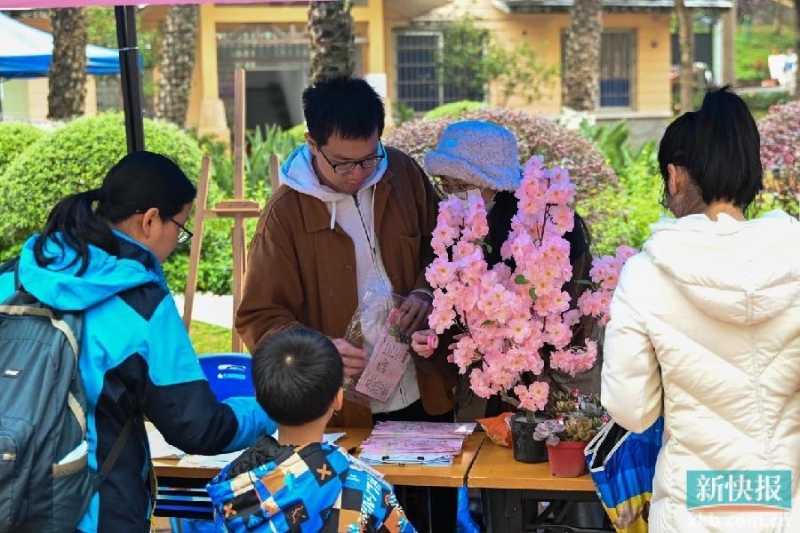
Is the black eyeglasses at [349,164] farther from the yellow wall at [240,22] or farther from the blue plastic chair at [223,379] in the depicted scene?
the yellow wall at [240,22]

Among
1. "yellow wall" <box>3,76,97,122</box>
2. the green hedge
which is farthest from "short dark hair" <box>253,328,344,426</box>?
"yellow wall" <box>3,76,97,122</box>

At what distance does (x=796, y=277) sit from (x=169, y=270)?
324 inches

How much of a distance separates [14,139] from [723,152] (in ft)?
32.7

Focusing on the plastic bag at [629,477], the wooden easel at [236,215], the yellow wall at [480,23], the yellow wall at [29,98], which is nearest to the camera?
the plastic bag at [629,477]

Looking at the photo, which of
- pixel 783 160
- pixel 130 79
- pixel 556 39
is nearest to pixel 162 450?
pixel 130 79

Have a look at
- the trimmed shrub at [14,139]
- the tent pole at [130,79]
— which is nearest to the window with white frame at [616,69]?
the trimmed shrub at [14,139]

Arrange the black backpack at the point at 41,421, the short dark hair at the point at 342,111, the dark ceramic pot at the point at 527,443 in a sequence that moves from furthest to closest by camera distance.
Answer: the short dark hair at the point at 342,111 → the dark ceramic pot at the point at 527,443 → the black backpack at the point at 41,421

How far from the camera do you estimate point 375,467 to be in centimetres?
314

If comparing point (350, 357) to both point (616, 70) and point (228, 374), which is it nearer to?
point (228, 374)

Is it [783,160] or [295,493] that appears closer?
[295,493]

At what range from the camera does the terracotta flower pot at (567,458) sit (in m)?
2.99

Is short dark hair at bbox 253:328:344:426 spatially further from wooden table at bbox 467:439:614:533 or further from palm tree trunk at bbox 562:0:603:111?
palm tree trunk at bbox 562:0:603:111

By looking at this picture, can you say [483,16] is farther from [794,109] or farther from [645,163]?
[794,109]

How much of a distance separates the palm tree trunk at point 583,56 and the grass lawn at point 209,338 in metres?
9.08
